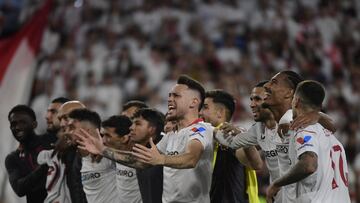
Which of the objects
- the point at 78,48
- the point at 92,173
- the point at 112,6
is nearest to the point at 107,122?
the point at 92,173

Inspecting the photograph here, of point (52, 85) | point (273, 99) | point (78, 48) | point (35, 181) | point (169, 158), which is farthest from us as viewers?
point (78, 48)

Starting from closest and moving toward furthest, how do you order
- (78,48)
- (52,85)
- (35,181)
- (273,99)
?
1. (273,99)
2. (35,181)
3. (52,85)
4. (78,48)

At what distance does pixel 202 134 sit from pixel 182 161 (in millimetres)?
614

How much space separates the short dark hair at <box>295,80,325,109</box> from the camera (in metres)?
7.94

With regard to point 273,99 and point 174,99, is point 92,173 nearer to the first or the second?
point 174,99

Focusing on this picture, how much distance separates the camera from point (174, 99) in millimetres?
8727

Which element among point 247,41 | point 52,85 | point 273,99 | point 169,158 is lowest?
point 169,158

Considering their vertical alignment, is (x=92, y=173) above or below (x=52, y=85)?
below

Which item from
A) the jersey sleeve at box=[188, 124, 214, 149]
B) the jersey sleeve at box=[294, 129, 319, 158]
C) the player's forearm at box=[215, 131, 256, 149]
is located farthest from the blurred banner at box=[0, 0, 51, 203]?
the jersey sleeve at box=[294, 129, 319, 158]

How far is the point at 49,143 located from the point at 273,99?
3030mm

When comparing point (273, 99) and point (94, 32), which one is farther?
point (94, 32)

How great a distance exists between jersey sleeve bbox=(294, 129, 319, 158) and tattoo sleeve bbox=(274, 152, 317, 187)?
41 mm

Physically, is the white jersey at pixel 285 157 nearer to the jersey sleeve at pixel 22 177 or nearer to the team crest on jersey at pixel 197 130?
the team crest on jersey at pixel 197 130

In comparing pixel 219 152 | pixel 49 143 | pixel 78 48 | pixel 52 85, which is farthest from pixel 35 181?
pixel 78 48
